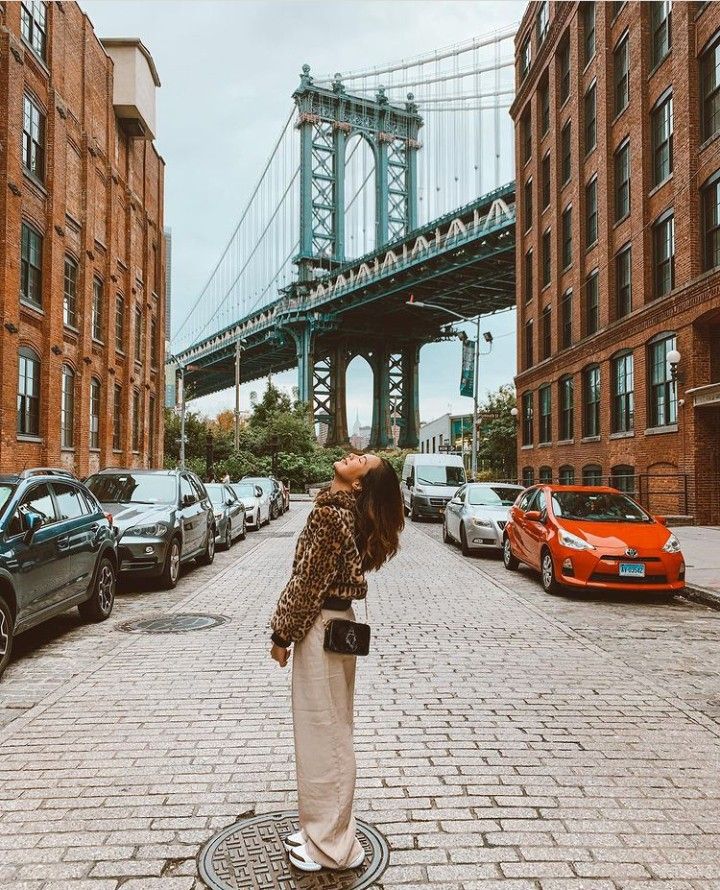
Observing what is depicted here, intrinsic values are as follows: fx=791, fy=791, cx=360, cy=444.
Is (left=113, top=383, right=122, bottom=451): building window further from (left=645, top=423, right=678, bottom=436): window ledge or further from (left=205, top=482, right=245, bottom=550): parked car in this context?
(left=645, top=423, right=678, bottom=436): window ledge

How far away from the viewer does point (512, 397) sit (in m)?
46.3

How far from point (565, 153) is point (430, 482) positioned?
53.1ft

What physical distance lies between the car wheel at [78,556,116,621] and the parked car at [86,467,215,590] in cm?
113

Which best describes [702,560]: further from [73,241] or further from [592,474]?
[73,241]

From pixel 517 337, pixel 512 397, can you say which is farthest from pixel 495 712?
pixel 512 397

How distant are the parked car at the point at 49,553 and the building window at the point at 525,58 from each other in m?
37.4

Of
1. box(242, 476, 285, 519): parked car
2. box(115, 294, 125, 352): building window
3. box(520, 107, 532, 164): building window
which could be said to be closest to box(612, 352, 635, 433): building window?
box(242, 476, 285, 519): parked car

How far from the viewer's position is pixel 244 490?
2508 centimetres

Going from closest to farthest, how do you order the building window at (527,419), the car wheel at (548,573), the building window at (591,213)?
the car wheel at (548,573), the building window at (591,213), the building window at (527,419)

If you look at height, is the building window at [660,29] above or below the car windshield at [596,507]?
above

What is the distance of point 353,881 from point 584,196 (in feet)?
102

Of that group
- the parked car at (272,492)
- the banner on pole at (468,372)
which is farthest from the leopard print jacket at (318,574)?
the banner on pole at (468,372)

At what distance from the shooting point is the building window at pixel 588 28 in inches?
1190

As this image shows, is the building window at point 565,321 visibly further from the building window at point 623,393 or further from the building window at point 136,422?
the building window at point 136,422
